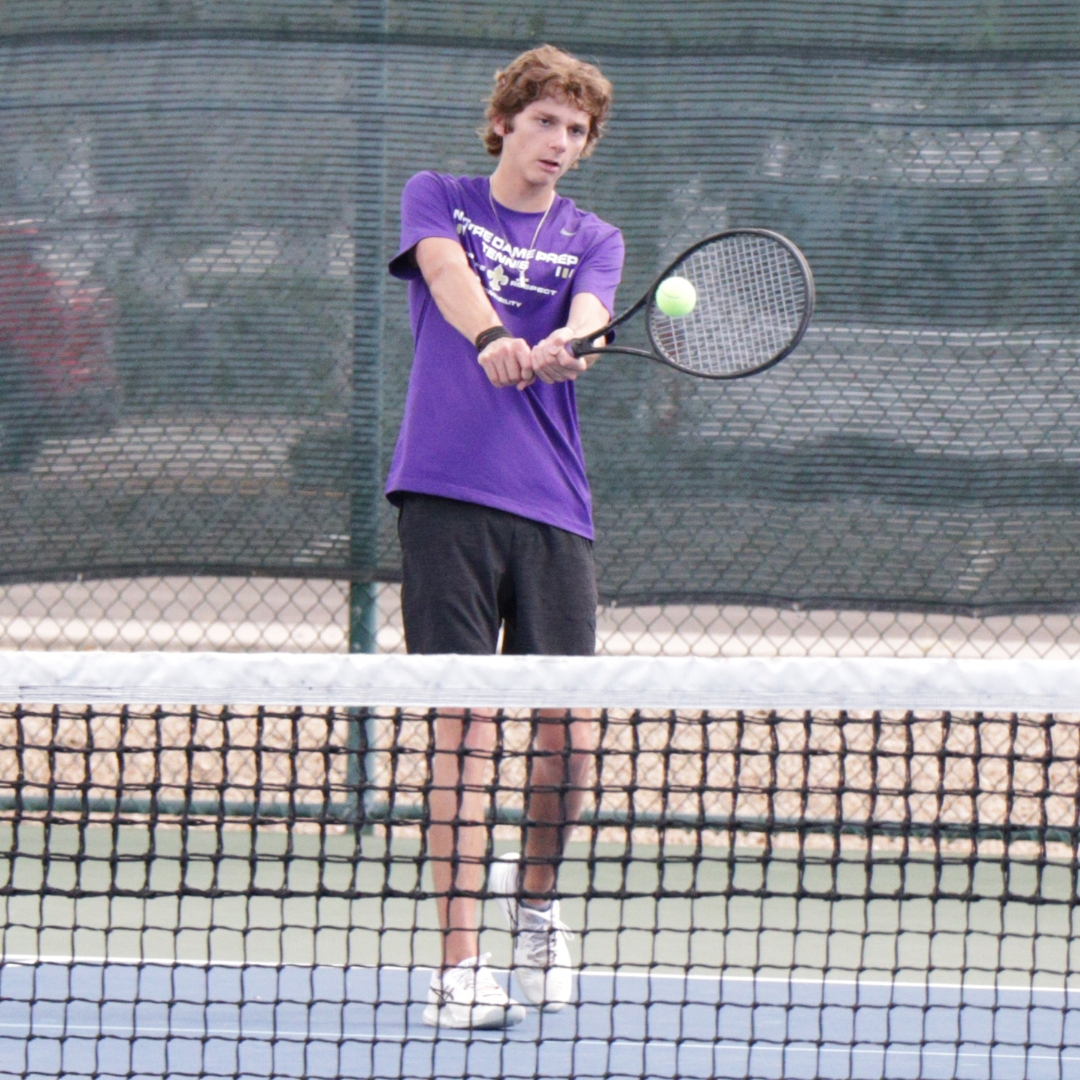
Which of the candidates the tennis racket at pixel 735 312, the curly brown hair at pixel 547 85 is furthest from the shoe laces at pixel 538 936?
the curly brown hair at pixel 547 85

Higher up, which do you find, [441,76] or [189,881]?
[441,76]

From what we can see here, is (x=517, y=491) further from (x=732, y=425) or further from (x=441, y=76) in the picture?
(x=441, y=76)

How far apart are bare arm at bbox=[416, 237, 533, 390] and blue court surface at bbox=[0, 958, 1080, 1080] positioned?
82 centimetres

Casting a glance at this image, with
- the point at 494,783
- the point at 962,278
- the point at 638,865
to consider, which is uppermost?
the point at 962,278

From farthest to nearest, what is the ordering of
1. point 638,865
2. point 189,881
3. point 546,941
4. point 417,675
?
1. point 638,865
2. point 189,881
3. point 546,941
4. point 417,675

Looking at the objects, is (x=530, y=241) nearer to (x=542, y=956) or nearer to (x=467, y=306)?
(x=467, y=306)

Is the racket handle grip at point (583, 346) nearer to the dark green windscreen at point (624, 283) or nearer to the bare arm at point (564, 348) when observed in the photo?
the bare arm at point (564, 348)

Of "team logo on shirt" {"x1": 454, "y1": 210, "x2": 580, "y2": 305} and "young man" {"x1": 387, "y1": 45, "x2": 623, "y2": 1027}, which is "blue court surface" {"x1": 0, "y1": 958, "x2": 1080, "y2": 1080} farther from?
"team logo on shirt" {"x1": 454, "y1": 210, "x2": 580, "y2": 305}

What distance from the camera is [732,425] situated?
3.83m

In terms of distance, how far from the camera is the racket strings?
2.83m

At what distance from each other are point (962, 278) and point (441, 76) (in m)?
1.21

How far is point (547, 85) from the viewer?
2535mm

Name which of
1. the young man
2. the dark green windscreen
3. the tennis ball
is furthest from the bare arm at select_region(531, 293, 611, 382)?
the dark green windscreen

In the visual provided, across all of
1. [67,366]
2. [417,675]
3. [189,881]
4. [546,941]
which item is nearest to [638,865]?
[189,881]
